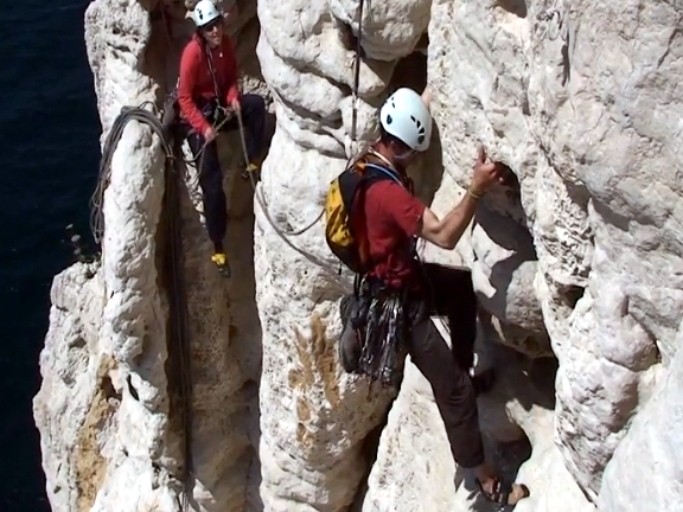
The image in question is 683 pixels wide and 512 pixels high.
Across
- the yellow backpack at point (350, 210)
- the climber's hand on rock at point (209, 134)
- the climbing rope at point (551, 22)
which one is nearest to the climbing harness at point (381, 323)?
the yellow backpack at point (350, 210)

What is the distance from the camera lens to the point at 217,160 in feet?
26.7

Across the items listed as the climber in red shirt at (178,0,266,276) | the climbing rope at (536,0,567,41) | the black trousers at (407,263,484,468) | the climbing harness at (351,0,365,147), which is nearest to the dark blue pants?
the climber in red shirt at (178,0,266,276)

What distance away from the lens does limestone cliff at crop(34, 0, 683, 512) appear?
3.83 metres

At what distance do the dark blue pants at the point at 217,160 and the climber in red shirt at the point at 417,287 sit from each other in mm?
2258

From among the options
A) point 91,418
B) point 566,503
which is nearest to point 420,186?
point 566,503

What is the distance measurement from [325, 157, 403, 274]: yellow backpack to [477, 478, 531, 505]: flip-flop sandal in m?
1.37

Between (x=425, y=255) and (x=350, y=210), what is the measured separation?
120 centimetres

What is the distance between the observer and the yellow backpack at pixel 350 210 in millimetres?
5277

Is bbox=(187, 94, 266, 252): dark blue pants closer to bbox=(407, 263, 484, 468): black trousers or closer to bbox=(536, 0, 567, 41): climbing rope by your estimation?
bbox=(407, 263, 484, 468): black trousers

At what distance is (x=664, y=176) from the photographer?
3.71m

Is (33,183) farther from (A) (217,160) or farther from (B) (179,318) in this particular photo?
(A) (217,160)

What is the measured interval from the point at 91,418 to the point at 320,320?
13.8 ft

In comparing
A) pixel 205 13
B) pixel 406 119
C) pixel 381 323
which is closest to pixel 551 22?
pixel 406 119

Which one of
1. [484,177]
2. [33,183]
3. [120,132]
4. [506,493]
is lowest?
[33,183]
